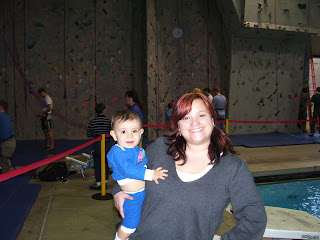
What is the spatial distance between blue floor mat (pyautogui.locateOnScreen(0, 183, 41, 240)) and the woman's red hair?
2.60 metres

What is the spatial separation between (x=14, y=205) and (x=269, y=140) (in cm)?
849

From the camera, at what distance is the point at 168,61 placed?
11242 mm

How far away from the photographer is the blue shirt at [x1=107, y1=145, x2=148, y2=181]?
199 centimetres

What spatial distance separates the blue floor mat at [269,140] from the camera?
971cm

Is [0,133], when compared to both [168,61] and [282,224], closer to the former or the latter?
[282,224]

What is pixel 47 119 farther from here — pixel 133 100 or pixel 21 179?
pixel 133 100

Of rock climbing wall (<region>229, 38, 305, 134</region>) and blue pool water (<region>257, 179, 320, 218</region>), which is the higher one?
rock climbing wall (<region>229, 38, 305, 134</region>)

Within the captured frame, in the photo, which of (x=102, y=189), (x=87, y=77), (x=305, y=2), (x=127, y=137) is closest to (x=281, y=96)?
(x=305, y=2)

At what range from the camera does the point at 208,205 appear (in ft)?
5.11

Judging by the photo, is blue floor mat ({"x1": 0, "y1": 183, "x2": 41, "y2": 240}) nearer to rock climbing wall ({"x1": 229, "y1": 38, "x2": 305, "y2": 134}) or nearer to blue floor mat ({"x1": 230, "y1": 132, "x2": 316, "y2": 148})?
blue floor mat ({"x1": 230, "y1": 132, "x2": 316, "y2": 148})

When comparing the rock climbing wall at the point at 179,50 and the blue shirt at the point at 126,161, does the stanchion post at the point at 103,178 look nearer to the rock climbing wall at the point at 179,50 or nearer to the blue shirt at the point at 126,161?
the blue shirt at the point at 126,161

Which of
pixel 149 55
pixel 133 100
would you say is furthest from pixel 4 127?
pixel 149 55

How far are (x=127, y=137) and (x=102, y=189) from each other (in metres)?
3.23

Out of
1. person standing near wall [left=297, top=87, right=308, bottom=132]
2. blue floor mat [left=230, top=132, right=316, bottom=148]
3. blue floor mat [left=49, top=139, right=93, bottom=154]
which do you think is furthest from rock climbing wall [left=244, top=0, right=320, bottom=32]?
blue floor mat [left=49, top=139, right=93, bottom=154]
